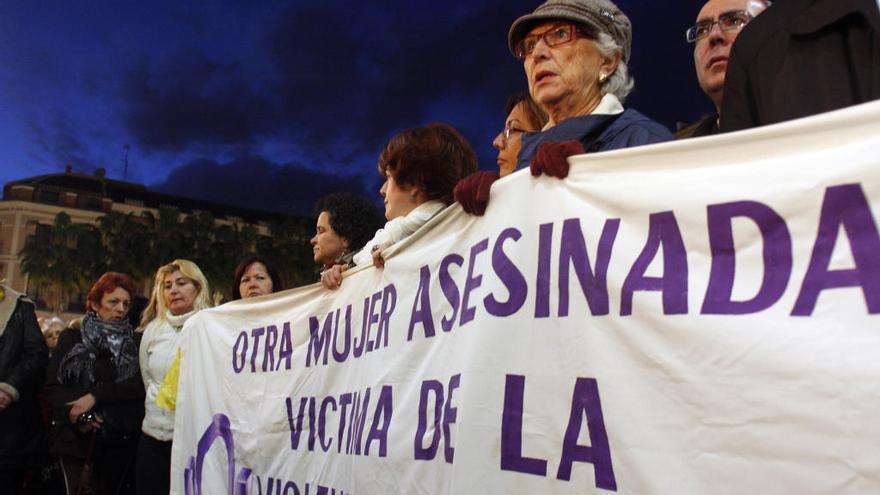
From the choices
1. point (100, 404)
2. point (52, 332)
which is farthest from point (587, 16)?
point (52, 332)

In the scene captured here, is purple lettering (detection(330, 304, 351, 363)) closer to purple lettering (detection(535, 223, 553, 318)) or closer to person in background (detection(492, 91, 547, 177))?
person in background (detection(492, 91, 547, 177))

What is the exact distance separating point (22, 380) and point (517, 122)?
3.93 meters

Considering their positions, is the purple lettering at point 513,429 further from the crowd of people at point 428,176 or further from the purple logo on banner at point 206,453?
the purple logo on banner at point 206,453

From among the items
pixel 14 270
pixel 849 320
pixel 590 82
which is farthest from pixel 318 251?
pixel 14 270

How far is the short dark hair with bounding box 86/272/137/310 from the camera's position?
5.77m

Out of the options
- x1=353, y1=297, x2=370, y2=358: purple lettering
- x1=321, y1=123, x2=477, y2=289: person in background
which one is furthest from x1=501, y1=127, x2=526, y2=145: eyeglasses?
x1=353, y1=297, x2=370, y2=358: purple lettering

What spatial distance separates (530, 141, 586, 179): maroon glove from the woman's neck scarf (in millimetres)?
4107

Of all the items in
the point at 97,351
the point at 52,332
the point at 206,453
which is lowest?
the point at 206,453

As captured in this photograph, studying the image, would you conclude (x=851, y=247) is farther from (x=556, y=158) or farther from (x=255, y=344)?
(x=255, y=344)

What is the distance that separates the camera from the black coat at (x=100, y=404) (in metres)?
5.27

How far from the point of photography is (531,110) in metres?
3.73

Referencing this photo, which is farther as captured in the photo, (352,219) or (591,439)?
(352,219)

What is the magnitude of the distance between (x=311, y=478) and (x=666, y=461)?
5.99 ft

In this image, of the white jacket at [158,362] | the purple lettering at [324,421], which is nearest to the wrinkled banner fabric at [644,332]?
the purple lettering at [324,421]
